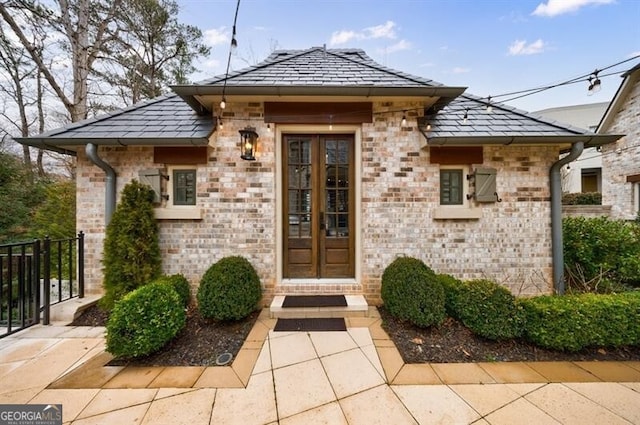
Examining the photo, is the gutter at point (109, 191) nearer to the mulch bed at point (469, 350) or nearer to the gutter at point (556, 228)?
the mulch bed at point (469, 350)

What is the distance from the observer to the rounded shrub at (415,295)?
Answer: 286 centimetres

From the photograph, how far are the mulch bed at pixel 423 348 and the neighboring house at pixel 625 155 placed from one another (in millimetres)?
8583

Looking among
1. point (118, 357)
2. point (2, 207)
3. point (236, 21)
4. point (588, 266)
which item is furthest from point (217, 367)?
point (2, 207)

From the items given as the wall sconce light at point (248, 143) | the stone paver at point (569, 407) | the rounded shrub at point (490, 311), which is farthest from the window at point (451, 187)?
the wall sconce light at point (248, 143)

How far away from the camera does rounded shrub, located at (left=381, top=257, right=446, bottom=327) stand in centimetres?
286

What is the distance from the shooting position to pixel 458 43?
24.4 feet

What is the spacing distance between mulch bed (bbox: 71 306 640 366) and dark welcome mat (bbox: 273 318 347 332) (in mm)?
455

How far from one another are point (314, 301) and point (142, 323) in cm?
211

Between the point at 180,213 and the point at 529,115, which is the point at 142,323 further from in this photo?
the point at 529,115

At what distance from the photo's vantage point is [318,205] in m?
3.99

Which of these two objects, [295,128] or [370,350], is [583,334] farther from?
[295,128]

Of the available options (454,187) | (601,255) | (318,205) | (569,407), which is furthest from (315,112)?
(601,255)

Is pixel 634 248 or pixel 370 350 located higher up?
pixel 634 248

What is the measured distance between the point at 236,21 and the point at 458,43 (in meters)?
7.92
